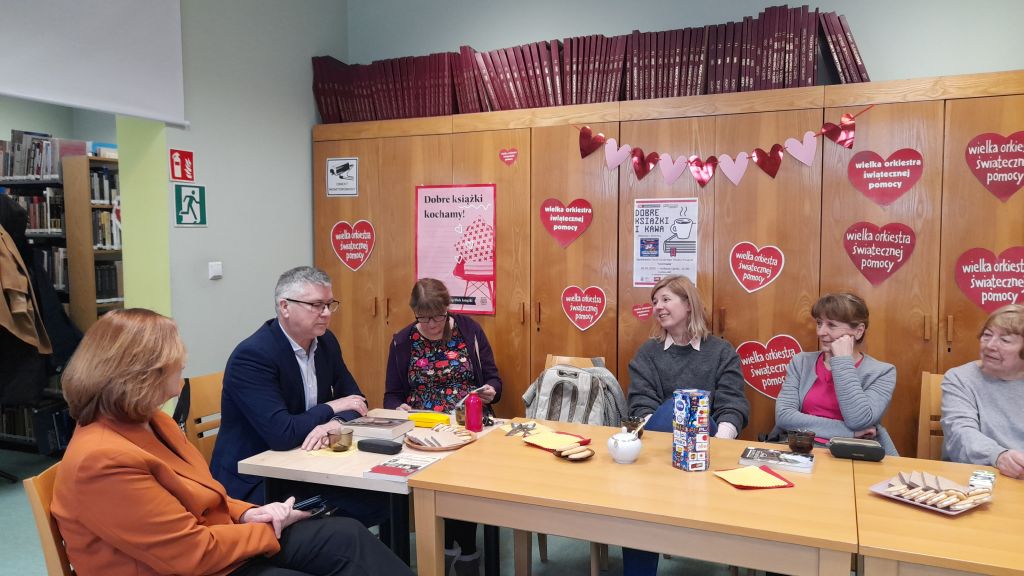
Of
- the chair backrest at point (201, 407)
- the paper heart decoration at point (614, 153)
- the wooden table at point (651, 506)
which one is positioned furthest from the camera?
the paper heart decoration at point (614, 153)

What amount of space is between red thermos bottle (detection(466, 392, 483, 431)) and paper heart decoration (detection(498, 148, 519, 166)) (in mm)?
1888

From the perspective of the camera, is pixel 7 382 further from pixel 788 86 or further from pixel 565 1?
pixel 788 86

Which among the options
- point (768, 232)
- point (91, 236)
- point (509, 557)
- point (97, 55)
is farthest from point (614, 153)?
point (91, 236)

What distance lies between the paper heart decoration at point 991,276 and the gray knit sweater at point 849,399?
0.81m

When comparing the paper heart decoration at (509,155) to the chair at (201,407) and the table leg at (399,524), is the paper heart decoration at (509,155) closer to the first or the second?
the chair at (201,407)

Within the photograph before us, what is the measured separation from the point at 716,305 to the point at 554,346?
977 millimetres

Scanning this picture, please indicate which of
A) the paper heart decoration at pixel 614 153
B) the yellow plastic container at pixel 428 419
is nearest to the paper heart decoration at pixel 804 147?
the paper heart decoration at pixel 614 153

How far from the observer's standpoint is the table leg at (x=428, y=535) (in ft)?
6.60

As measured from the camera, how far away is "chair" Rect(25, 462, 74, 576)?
63.1 inches

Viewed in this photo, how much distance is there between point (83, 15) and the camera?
3.14 m

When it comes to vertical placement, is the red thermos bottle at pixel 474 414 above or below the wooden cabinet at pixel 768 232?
below

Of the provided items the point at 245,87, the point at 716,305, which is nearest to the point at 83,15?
the point at 245,87

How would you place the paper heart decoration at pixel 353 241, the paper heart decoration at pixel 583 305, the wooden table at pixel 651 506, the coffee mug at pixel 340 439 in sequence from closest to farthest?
the wooden table at pixel 651 506 → the coffee mug at pixel 340 439 → the paper heart decoration at pixel 583 305 → the paper heart decoration at pixel 353 241

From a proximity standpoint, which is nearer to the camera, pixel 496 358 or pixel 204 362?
pixel 204 362
